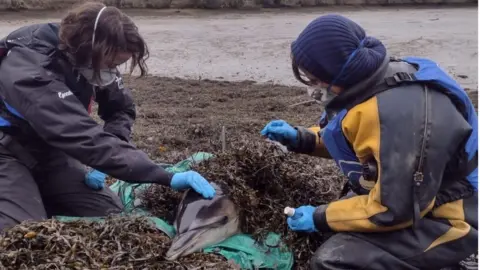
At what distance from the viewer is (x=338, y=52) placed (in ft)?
8.44

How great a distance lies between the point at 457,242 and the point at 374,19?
A: 11594 millimetres

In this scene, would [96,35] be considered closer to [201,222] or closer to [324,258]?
[201,222]

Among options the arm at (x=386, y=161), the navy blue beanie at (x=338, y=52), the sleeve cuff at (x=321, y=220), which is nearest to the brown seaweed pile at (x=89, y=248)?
the sleeve cuff at (x=321, y=220)

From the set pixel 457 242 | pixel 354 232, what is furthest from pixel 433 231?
pixel 354 232

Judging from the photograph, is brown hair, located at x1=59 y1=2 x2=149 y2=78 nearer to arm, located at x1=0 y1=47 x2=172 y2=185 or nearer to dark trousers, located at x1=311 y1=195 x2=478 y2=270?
arm, located at x1=0 y1=47 x2=172 y2=185

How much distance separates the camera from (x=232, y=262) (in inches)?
111

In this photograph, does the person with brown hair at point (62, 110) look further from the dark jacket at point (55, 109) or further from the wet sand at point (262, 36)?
the wet sand at point (262, 36)

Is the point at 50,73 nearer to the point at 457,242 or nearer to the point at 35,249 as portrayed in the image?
the point at 35,249

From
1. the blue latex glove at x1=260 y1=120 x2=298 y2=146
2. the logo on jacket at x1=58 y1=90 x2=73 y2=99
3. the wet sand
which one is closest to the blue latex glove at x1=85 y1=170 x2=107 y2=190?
the logo on jacket at x1=58 y1=90 x2=73 y2=99

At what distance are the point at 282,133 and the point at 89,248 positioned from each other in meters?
1.07

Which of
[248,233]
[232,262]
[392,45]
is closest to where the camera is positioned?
[232,262]

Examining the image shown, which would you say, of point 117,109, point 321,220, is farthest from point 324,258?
point 117,109

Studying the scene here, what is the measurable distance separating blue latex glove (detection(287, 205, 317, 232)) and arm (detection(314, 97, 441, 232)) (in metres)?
0.18

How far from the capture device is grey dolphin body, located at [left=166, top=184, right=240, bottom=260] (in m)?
A: 2.85
